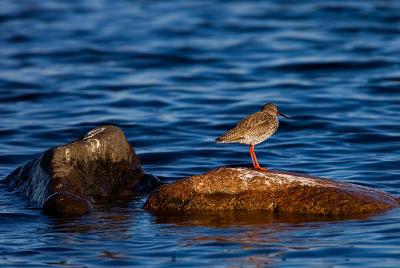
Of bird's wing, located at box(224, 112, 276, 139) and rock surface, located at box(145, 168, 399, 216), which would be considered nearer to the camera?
rock surface, located at box(145, 168, 399, 216)

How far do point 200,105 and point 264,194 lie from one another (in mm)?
9043

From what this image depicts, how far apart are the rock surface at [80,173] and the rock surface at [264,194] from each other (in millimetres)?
1254

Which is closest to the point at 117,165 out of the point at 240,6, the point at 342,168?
the point at 342,168

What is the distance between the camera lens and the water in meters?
9.87

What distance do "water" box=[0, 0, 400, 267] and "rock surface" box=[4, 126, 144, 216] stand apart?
0.25 m

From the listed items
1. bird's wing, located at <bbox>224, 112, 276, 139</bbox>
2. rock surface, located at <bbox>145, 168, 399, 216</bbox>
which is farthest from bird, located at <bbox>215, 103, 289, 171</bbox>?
rock surface, located at <bbox>145, 168, 399, 216</bbox>

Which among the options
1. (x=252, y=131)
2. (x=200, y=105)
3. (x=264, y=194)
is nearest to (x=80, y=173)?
(x=252, y=131)

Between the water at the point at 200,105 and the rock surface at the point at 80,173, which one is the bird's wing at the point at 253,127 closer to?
the water at the point at 200,105

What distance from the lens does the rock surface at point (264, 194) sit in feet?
36.2

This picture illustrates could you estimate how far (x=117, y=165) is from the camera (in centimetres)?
1295

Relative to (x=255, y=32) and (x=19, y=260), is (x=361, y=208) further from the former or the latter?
(x=255, y=32)

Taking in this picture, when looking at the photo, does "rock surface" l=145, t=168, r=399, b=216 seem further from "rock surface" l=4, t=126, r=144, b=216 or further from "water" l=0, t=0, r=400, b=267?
"rock surface" l=4, t=126, r=144, b=216

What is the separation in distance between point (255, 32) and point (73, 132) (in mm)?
12208

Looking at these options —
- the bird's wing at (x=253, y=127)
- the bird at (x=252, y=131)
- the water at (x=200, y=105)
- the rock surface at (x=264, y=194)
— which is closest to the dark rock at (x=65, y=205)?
the water at (x=200, y=105)
